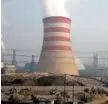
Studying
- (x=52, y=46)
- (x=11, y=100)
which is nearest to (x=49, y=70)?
(x=52, y=46)

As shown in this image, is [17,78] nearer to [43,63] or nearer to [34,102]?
[43,63]

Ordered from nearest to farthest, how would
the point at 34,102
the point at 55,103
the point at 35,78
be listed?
the point at 34,102 < the point at 55,103 < the point at 35,78

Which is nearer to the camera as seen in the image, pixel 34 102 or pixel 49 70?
pixel 34 102

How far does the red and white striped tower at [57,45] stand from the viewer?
41.0 ft

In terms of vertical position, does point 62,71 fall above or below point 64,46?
below

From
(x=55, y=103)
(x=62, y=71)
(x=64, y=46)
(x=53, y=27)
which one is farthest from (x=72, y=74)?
(x=55, y=103)

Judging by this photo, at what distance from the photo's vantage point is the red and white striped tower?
41.0ft

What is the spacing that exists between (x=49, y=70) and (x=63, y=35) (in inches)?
80.0

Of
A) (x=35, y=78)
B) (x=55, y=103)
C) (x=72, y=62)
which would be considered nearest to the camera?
(x=55, y=103)

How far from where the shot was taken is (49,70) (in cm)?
1333

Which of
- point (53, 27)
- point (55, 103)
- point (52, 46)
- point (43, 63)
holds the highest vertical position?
point (53, 27)

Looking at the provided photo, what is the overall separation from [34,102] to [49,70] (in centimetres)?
798

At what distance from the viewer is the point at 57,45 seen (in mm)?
12609

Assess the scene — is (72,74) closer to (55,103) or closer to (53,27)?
(53,27)
